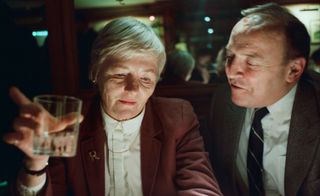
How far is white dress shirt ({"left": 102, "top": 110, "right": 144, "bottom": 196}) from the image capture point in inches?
61.3

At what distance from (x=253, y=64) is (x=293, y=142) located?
1.29ft

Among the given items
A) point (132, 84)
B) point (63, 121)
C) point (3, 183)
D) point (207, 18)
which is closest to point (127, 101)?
point (132, 84)

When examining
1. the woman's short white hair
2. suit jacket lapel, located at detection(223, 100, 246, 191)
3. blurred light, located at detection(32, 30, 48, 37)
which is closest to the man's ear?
suit jacket lapel, located at detection(223, 100, 246, 191)

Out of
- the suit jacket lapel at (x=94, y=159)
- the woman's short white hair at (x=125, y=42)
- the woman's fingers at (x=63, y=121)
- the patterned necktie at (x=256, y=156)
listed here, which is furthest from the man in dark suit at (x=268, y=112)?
the woman's fingers at (x=63, y=121)

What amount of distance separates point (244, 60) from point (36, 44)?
0.93 m

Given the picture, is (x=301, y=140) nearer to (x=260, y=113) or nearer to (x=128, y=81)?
(x=260, y=113)

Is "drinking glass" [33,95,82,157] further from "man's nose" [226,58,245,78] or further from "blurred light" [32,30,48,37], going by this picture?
"man's nose" [226,58,245,78]

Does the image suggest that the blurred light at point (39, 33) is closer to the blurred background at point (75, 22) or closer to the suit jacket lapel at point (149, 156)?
the blurred background at point (75, 22)

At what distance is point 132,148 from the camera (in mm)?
1578

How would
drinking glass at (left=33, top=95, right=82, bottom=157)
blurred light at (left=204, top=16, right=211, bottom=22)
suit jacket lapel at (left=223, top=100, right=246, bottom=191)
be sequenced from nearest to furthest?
drinking glass at (left=33, top=95, right=82, bottom=157) < suit jacket lapel at (left=223, top=100, right=246, bottom=191) < blurred light at (left=204, top=16, right=211, bottom=22)

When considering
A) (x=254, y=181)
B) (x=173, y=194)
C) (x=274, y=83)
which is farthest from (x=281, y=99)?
(x=173, y=194)

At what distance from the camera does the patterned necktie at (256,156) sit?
5.61ft

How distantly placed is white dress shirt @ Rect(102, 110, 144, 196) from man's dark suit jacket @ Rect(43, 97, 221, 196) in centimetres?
3

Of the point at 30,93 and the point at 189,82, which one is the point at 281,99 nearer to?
the point at 189,82
